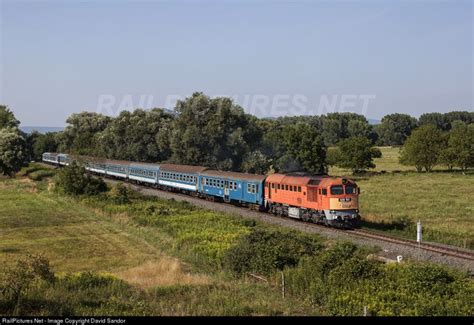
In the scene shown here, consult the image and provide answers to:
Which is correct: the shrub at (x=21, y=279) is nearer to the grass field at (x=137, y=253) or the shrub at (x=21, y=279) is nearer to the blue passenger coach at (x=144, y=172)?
the grass field at (x=137, y=253)

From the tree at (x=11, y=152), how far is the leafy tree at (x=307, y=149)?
136ft

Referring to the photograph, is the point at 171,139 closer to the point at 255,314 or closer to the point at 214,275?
the point at 214,275

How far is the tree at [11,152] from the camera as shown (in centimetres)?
7871

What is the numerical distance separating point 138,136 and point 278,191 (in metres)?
51.4

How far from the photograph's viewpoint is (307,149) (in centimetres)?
8312

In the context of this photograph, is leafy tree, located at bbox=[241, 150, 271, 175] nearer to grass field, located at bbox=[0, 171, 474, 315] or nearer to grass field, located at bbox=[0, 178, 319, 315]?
grass field, located at bbox=[0, 178, 319, 315]

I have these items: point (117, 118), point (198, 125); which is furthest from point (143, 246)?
point (117, 118)

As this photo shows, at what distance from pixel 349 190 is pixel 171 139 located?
40950 mm

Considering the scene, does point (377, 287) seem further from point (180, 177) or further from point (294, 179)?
point (180, 177)

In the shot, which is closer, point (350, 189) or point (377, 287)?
point (377, 287)

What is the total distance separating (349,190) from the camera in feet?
102

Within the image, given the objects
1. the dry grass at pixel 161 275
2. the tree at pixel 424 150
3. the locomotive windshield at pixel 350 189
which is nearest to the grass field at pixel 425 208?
the locomotive windshield at pixel 350 189

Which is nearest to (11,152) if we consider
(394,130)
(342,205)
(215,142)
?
(215,142)
